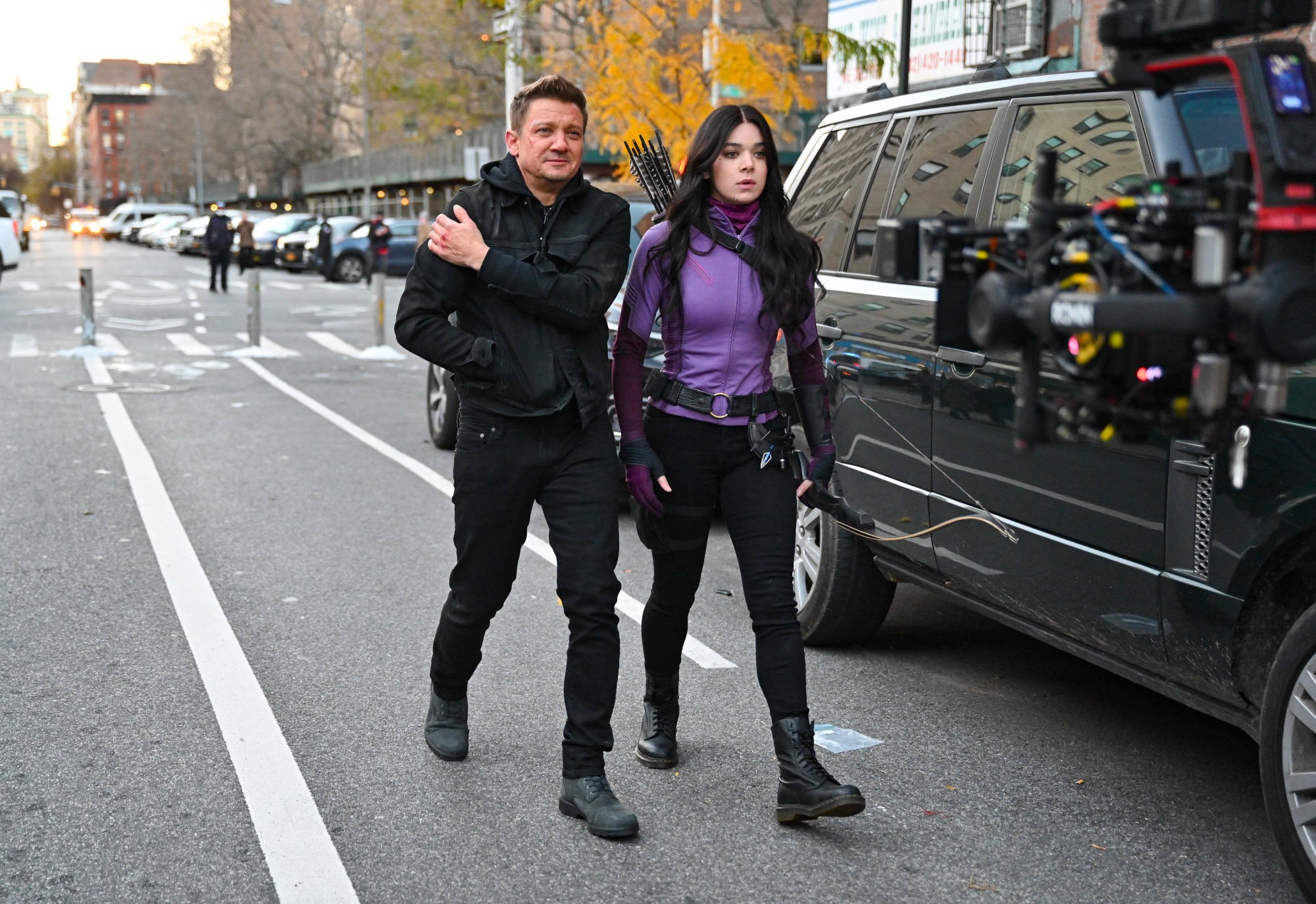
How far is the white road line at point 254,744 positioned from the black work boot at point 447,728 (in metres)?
0.41

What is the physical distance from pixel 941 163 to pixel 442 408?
6.41 m

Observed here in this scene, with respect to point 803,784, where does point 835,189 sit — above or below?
above

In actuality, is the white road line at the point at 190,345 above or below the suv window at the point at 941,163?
below

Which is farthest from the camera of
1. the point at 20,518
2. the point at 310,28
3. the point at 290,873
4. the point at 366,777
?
the point at 310,28

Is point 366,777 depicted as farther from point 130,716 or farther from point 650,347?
point 650,347

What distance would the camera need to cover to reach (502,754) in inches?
185

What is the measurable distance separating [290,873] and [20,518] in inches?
204

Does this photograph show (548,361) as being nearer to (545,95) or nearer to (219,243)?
(545,95)

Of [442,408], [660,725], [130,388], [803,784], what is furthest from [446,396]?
[803,784]

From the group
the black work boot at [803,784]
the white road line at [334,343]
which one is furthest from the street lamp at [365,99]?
the black work boot at [803,784]

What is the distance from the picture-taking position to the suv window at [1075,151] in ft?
13.7

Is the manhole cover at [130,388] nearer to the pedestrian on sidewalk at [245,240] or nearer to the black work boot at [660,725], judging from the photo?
the black work boot at [660,725]

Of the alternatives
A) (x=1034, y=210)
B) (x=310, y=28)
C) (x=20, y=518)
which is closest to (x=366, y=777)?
(x=1034, y=210)

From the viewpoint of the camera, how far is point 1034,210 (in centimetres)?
266
